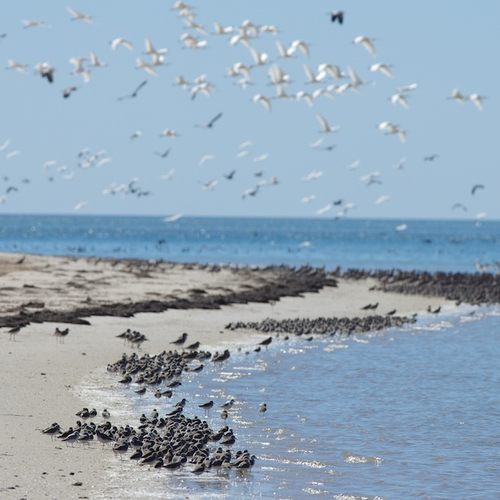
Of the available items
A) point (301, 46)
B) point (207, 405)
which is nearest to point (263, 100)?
point (301, 46)

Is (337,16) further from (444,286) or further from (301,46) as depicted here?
(444,286)

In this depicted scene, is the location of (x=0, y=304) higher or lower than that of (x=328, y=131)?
lower

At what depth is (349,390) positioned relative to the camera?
15.9 metres

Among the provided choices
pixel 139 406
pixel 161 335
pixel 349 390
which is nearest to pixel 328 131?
pixel 161 335

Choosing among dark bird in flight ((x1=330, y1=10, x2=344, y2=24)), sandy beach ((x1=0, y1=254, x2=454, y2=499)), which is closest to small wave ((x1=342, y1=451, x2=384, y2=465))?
sandy beach ((x1=0, y1=254, x2=454, y2=499))

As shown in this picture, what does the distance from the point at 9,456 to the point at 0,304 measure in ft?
50.1

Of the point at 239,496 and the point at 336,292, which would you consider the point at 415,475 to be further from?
the point at 336,292

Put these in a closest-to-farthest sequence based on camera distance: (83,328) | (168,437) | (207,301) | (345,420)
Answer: (168,437) → (345,420) → (83,328) → (207,301)

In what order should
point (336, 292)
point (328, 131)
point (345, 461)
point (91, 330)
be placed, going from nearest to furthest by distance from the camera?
1. point (345, 461)
2. point (91, 330)
3. point (328, 131)
4. point (336, 292)

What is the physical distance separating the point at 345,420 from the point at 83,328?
9.95m

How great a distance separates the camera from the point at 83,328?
2153cm

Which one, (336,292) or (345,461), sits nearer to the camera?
(345,461)

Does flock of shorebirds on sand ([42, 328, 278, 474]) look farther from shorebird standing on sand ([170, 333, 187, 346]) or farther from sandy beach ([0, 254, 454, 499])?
shorebird standing on sand ([170, 333, 187, 346])

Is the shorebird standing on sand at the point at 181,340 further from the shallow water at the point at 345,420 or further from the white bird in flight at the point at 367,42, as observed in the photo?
the white bird in flight at the point at 367,42
